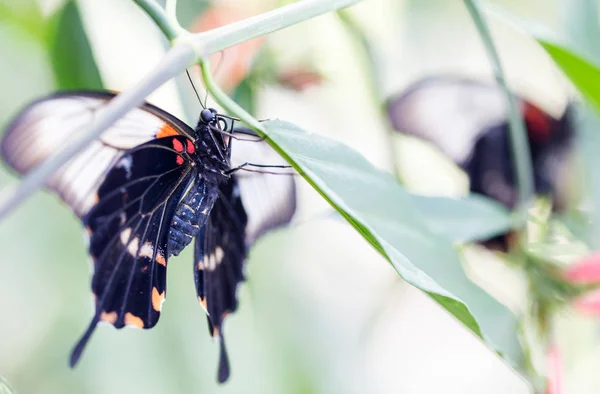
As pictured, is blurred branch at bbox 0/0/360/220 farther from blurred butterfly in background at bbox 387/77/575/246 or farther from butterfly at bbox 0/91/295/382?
blurred butterfly in background at bbox 387/77/575/246

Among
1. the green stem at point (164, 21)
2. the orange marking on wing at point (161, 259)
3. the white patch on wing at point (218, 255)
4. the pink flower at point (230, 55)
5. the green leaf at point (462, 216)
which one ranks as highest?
the green stem at point (164, 21)

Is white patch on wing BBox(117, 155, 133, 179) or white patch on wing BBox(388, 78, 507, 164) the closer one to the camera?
A: white patch on wing BBox(117, 155, 133, 179)

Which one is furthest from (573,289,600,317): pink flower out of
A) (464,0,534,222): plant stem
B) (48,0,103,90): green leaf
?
(48,0,103,90): green leaf

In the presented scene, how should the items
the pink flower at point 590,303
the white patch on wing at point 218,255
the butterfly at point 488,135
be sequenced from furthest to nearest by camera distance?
the butterfly at point 488,135 → the pink flower at point 590,303 → the white patch on wing at point 218,255

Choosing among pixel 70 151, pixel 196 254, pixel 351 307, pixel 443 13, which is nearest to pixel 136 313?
pixel 196 254

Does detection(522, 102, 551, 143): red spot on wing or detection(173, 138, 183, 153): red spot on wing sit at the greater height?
detection(173, 138, 183, 153): red spot on wing

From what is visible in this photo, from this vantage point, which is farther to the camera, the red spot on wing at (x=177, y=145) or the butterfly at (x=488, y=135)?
the butterfly at (x=488, y=135)

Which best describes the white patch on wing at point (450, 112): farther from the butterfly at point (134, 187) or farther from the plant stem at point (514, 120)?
the butterfly at point (134, 187)

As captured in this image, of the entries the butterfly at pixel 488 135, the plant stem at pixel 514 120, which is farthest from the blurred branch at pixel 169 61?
the butterfly at pixel 488 135

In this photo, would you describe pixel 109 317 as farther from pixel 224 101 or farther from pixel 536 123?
pixel 536 123
